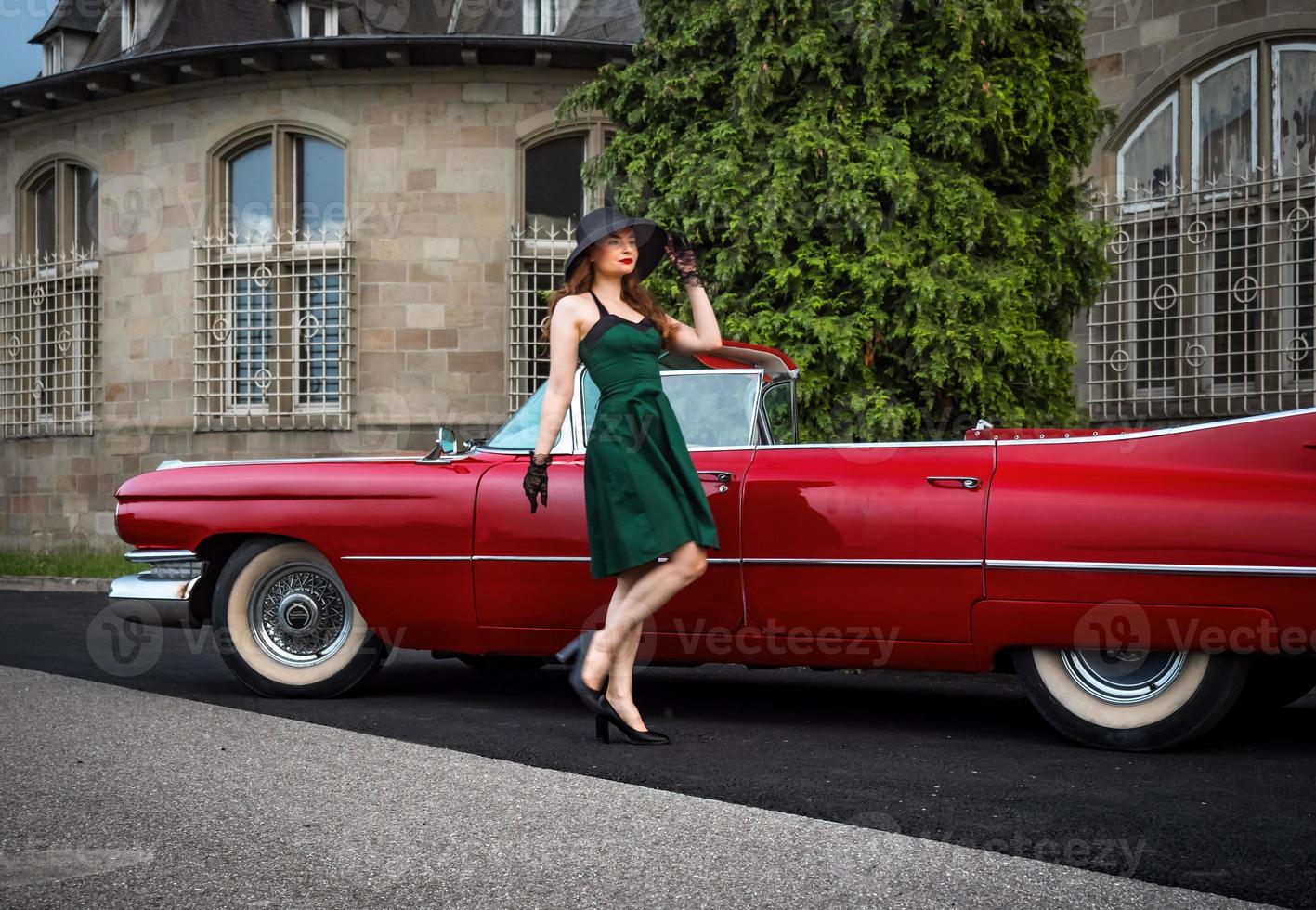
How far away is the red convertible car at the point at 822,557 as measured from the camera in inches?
179

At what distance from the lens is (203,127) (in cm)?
1683

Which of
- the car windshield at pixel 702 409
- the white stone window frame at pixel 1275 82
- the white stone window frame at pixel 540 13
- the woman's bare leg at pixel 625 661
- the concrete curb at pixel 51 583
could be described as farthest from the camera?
the white stone window frame at pixel 540 13

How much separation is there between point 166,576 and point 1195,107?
1006cm

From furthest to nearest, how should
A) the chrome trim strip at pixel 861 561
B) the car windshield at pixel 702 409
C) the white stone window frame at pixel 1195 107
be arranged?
the white stone window frame at pixel 1195 107, the car windshield at pixel 702 409, the chrome trim strip at pixel 861 561

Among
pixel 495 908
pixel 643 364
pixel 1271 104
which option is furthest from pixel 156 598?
pixel 1271 104

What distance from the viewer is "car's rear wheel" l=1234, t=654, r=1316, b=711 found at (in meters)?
4.92

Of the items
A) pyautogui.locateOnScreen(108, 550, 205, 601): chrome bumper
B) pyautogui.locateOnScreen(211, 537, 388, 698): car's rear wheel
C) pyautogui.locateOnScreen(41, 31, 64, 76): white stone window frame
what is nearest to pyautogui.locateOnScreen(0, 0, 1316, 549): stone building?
pyautogui.locateOnScreen(41, 31, 64, 76): white stone window frame

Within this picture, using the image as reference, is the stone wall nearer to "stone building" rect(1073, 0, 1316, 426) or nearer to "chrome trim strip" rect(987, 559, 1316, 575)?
"stone building" rect(1073, 0, 1316, 426)

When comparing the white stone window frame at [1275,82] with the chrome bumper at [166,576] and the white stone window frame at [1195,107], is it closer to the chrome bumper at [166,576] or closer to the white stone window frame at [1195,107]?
the white stone window frame at [1195,107]

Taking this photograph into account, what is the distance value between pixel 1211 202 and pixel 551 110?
24.0 feet

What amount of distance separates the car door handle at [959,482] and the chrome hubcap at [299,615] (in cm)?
262

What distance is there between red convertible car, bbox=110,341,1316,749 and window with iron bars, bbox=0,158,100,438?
12692 millimetres

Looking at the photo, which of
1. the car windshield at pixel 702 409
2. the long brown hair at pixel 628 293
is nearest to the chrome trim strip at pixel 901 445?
the car windshield at pixel 702 409

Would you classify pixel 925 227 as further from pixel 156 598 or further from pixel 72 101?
pixel 72 101
